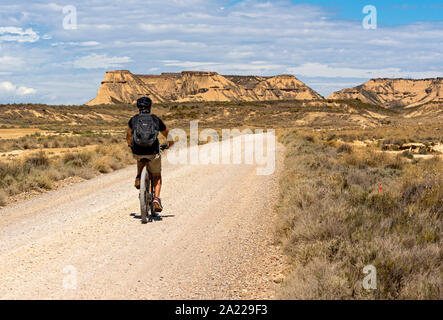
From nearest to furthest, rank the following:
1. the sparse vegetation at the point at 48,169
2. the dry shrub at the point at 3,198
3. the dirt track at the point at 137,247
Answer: the dirt track at the point at 137,247 → the dry shrub at the point at 3,198 → the sparse vegetation at the point at 48,169

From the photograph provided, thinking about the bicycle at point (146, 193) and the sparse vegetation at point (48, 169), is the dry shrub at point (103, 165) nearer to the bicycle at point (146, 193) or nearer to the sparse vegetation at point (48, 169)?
the sparse vegetation at point (48, 169)

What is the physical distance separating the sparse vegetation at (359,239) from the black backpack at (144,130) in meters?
2.79

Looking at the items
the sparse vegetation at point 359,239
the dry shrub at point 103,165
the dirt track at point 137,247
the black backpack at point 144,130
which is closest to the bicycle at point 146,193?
the dirt track at point 137,247

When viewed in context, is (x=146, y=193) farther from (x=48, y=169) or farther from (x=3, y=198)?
(x=48, y=169)

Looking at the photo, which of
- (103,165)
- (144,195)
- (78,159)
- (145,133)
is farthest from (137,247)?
(78,159)

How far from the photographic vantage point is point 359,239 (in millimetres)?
5828

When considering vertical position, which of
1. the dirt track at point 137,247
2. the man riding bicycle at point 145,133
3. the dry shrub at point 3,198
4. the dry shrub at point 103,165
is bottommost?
the dirt track at point 137,247

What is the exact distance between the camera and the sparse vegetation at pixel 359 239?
14.8ft

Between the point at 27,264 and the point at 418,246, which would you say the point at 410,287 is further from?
the point at 27,264

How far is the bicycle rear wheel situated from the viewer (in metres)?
7.99

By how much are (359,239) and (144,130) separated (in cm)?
407

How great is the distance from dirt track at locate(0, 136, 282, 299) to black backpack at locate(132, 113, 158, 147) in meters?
1.58

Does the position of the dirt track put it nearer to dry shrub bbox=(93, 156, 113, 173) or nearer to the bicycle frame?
the bicycle frame
